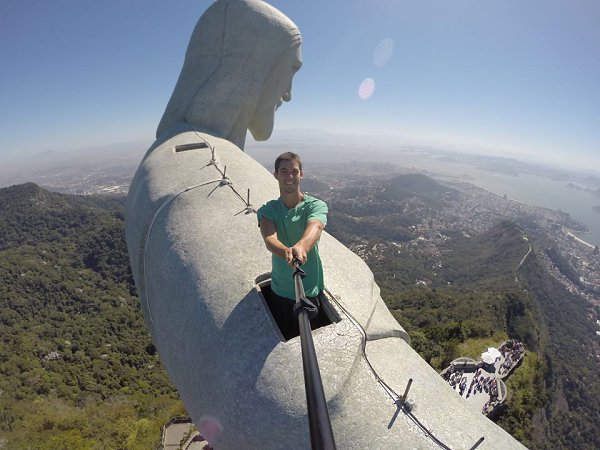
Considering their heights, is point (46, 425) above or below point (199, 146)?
below

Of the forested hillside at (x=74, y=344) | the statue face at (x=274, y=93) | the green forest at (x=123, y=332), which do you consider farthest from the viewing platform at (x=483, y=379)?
the statue face at (x=274, y=93)

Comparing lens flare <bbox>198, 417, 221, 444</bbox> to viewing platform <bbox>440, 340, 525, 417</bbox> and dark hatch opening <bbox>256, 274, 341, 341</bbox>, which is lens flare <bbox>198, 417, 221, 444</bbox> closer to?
dark hatch opening <bbox>256, 274, 341, 341</bbox>

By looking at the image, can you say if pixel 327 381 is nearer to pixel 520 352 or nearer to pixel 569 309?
pixel 520 352

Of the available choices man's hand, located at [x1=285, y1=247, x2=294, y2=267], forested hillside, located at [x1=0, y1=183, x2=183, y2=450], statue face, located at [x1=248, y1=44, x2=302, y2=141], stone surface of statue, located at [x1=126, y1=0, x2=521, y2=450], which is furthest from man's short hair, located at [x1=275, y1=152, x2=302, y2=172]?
forested hillside, located at [x1=0, y1=183, x2=183, y2=450]

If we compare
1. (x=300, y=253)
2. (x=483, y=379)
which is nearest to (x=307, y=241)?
(x=300, y=253)

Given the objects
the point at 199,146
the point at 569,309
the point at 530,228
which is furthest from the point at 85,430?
the point at 530,228

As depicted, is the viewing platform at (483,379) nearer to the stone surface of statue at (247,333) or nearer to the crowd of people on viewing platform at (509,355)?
the crowd of people on viewing platform at (509,355)
